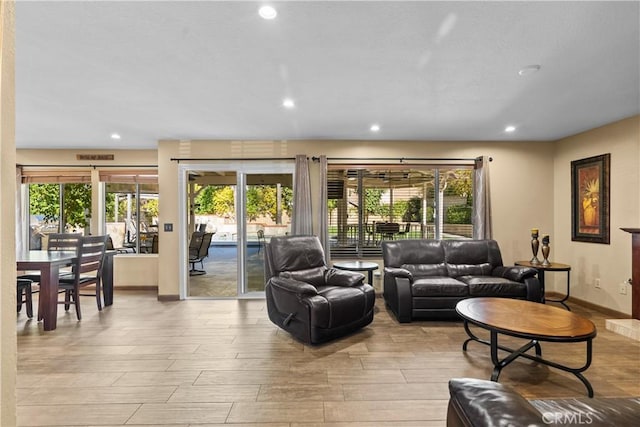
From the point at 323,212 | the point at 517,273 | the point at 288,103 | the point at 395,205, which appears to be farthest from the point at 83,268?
the point at 517,273

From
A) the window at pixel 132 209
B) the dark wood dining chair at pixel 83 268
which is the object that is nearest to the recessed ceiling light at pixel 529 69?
the dark wood dining chair at pixel 83 268

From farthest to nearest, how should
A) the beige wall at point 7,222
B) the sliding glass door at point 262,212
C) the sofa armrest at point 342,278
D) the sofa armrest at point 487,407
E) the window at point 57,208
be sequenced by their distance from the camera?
the window at point 57,208
the sliding glass door at point 262,212
the sofa armrest at point 342,278
the sofa armrest at point 487,407
the beige wall at point 7,222

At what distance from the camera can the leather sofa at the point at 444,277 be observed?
12.7 ft

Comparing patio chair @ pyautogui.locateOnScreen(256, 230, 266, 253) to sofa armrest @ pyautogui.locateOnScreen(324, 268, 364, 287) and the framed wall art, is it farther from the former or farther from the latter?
the framed wall art

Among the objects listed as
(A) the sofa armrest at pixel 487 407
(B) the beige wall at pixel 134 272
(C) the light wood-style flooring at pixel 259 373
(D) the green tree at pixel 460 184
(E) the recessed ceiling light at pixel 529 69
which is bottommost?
(C) the light wood-style flooring at pixel 259 373

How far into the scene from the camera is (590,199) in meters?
4.52

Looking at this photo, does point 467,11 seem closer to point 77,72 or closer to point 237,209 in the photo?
point 77,72

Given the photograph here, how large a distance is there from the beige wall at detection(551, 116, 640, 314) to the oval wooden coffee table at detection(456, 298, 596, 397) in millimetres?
2182

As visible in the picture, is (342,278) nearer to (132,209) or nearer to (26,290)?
(26,290)

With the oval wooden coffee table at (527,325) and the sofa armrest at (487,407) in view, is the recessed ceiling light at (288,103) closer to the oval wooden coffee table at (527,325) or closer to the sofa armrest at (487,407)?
the oval wooden coffee table at (527,325)

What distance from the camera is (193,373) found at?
267 cm

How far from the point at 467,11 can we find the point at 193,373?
10.7 ft

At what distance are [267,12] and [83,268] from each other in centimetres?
409

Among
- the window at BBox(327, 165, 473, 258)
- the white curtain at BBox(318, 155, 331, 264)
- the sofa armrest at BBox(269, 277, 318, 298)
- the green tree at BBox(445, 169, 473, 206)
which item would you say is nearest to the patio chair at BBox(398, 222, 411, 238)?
the window at BBox(327, 165, 473, 258)
